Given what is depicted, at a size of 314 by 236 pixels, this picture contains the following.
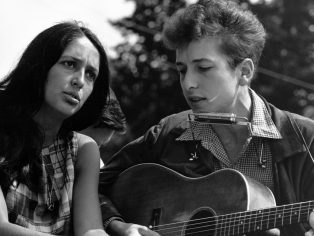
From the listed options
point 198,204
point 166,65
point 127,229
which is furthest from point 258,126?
point 166,65

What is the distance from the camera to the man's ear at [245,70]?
147 inches

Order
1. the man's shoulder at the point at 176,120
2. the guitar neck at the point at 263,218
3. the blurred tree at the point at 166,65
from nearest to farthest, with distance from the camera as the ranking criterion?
the guitar neck at the point at 263,218 < the man's shoulder at the point at 176,120 < the blurred tree at the point at 166,65

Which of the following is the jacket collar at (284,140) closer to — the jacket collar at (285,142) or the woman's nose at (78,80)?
the jacket collar at (285,142)

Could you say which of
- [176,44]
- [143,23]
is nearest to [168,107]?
[143,23]

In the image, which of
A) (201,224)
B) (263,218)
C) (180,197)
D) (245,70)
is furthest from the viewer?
(245,70)

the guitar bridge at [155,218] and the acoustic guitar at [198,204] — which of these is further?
the guitar bridge at [155,218]

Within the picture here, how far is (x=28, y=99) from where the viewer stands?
3586 mm

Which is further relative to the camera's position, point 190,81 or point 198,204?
point 190,81

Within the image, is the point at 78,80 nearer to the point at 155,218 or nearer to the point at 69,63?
the point at 69,63

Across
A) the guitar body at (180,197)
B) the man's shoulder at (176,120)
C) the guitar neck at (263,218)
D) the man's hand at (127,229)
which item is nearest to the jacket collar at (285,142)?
the guitar body at (180,197)

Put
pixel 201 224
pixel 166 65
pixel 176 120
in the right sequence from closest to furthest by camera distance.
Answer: pixel 201 224, pixel 176 120, pixel 166 65

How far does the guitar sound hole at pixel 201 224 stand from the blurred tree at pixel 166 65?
1494 centimetres

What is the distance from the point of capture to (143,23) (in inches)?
810

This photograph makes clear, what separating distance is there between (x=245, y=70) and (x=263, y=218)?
963 millimetres
